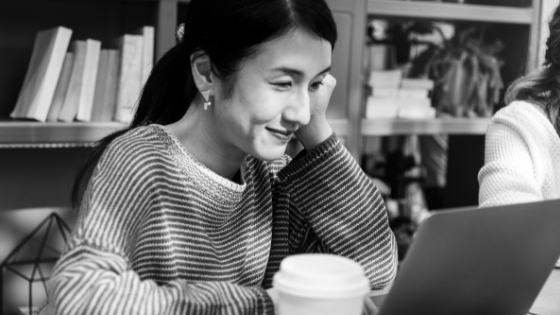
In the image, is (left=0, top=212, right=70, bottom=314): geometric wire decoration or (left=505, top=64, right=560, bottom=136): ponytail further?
(left=0, top=212, right=70, bottom=314): geometric wire decoration

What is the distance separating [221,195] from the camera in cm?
125

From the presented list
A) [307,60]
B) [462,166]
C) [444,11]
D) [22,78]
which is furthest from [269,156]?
[462,166]

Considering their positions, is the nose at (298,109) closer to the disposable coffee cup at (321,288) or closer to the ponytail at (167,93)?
the ponytail at (167,93)

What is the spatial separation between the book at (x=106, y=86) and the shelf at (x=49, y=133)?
4cm

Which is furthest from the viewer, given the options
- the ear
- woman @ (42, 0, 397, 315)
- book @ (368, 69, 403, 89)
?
book @ (368, 69, 403, 89)

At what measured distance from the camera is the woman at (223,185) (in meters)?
0.96

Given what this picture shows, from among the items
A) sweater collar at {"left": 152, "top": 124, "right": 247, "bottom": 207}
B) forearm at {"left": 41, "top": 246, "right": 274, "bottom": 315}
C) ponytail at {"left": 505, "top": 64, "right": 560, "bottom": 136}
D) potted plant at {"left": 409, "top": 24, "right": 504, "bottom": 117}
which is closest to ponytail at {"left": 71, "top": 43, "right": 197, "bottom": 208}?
sweater collar at {"left": 152, "top": 124, "right": 247, "bottom": 207}

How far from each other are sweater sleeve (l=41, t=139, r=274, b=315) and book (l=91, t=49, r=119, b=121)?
1.23m

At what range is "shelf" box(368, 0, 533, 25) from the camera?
271cm

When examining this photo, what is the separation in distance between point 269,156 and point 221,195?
0.52 feet

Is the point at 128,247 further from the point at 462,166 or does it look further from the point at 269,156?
the point at 462,166

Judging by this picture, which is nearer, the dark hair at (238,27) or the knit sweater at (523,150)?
the dark hair at (238,27)

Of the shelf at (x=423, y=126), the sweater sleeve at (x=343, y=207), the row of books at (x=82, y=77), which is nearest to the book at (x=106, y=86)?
the row of books at (x=82, y=77)

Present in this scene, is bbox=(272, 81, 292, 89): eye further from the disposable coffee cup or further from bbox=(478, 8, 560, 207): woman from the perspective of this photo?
bbox=(478, 8, 560, 207): woman
